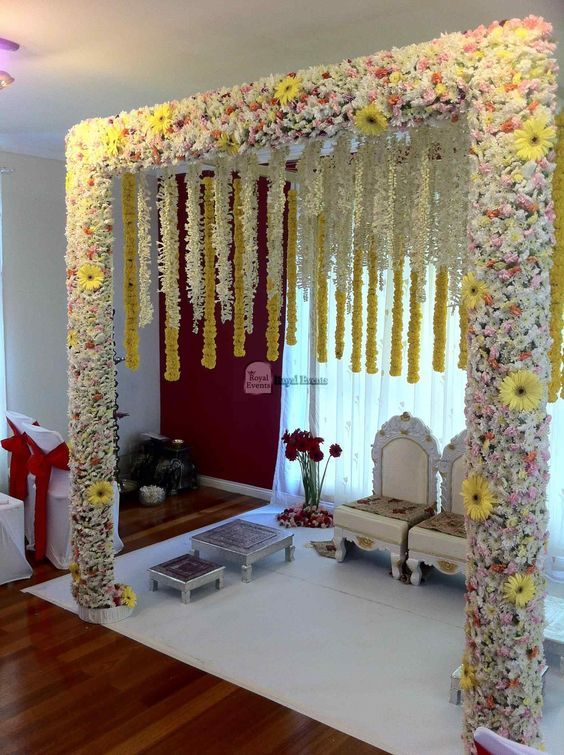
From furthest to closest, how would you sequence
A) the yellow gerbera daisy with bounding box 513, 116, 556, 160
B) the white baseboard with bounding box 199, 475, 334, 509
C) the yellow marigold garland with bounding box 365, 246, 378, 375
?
the white baseboard with bounding box 199, 475, 334, 509 < the yellow marigold garland with bounding box 365, 246, 378, 375 < the yellow gerbera daisy with bounding box 513, 116, 556, 160

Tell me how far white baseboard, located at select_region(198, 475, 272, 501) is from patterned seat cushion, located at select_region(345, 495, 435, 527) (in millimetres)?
1511

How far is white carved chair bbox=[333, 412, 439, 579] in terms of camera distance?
445 cm

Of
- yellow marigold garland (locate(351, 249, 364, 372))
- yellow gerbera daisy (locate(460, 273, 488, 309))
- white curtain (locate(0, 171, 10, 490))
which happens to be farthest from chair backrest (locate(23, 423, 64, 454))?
yellow gerbera daisy (locate(460, 273, 488, 309))

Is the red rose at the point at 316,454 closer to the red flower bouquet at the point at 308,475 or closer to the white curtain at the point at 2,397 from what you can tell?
the red flower bouquet at the point at 308,475

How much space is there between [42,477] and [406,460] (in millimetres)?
2325

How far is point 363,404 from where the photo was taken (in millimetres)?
5434

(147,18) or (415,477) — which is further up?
(147,18)

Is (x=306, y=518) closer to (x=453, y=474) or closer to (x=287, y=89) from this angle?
(x=453, y=474)

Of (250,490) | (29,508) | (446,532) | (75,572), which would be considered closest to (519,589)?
(446,532)

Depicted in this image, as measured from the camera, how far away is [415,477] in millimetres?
4777

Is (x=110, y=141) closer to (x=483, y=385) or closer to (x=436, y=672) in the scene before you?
(x=483, y=385)

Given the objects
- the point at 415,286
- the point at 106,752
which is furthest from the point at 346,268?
the point at 106,752

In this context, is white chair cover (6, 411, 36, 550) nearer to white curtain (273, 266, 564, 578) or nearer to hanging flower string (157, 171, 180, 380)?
hanging flower string (157, 171, 180, 380)

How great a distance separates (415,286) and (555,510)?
2.32 meters
